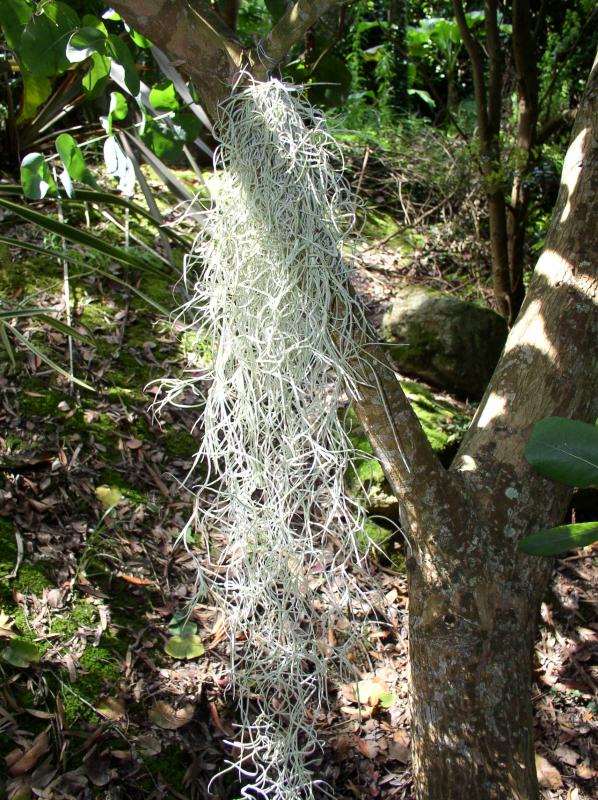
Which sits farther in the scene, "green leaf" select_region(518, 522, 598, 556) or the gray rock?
the gray rock

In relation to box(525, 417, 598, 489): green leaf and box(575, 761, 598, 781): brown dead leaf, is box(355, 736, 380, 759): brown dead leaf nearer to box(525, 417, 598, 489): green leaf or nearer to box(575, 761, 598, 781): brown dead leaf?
box(575, 761, 598, 781): brown dead leaf

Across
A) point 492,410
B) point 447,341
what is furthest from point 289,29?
point 447,341

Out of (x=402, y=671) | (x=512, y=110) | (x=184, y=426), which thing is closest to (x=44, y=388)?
(x=184, y=426)

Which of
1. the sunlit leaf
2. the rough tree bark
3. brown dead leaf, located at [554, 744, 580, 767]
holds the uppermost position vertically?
the rough tree bark

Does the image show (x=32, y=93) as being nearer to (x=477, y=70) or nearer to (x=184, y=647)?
(x=477, y=70)

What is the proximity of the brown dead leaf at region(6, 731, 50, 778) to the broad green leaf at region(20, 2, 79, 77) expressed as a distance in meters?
1.45

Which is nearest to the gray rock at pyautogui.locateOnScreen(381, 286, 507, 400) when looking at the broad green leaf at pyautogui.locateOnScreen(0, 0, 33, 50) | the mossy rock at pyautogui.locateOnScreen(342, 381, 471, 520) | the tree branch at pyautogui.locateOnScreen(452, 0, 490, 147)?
the mossy rock at pyautogui.locateOnScreen(342, 381, 471, 520)

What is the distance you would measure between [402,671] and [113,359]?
141cm

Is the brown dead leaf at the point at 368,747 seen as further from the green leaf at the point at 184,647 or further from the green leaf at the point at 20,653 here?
the green leaf at the point at 20,653

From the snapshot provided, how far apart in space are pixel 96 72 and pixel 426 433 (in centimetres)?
149

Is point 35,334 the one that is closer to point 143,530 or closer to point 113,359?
point 113,359

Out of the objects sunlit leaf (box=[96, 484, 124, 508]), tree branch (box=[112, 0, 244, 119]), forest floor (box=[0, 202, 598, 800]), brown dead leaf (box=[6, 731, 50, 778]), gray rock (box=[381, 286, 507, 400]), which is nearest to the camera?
tree branch (box=[112, 0, 244, 119])

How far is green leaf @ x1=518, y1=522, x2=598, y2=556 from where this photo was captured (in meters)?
1.28

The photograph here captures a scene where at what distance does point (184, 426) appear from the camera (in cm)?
251
